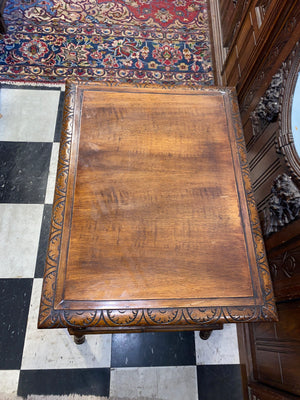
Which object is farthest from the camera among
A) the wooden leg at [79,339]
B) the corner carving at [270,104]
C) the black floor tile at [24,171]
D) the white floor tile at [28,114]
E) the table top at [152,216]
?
the white floor tile at [28,114]

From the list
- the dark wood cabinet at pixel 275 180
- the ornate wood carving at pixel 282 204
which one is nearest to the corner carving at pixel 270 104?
the dark wood cabinet at pixel 275 180

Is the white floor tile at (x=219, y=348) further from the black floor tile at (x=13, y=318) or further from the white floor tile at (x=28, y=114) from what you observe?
the white floor tile at (x=28, y=114)

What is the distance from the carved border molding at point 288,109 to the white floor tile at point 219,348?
86cm

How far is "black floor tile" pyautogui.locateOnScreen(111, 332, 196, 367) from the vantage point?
1253mm

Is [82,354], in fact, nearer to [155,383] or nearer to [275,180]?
[155,383]

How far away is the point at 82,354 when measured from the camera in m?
1.25

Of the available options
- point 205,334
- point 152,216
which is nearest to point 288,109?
point 152,216

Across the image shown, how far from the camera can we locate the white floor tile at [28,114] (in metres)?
1.66

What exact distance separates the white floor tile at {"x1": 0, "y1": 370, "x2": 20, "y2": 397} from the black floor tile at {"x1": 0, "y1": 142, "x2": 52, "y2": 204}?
2.60 ft

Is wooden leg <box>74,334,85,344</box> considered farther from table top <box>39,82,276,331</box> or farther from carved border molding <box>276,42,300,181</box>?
carved border molding <box>276,42,300,181</box>

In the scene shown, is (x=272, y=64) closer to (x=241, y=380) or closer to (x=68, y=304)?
(x=68, y=304)

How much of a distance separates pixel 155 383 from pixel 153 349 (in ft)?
0.44

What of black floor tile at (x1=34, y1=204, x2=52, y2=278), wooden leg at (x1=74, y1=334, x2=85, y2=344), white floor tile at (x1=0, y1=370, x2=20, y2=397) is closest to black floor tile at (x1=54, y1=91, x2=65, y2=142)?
black floor tile at (x1=34, y1=204, x2=52, y2=278)

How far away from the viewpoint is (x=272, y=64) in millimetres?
1112
